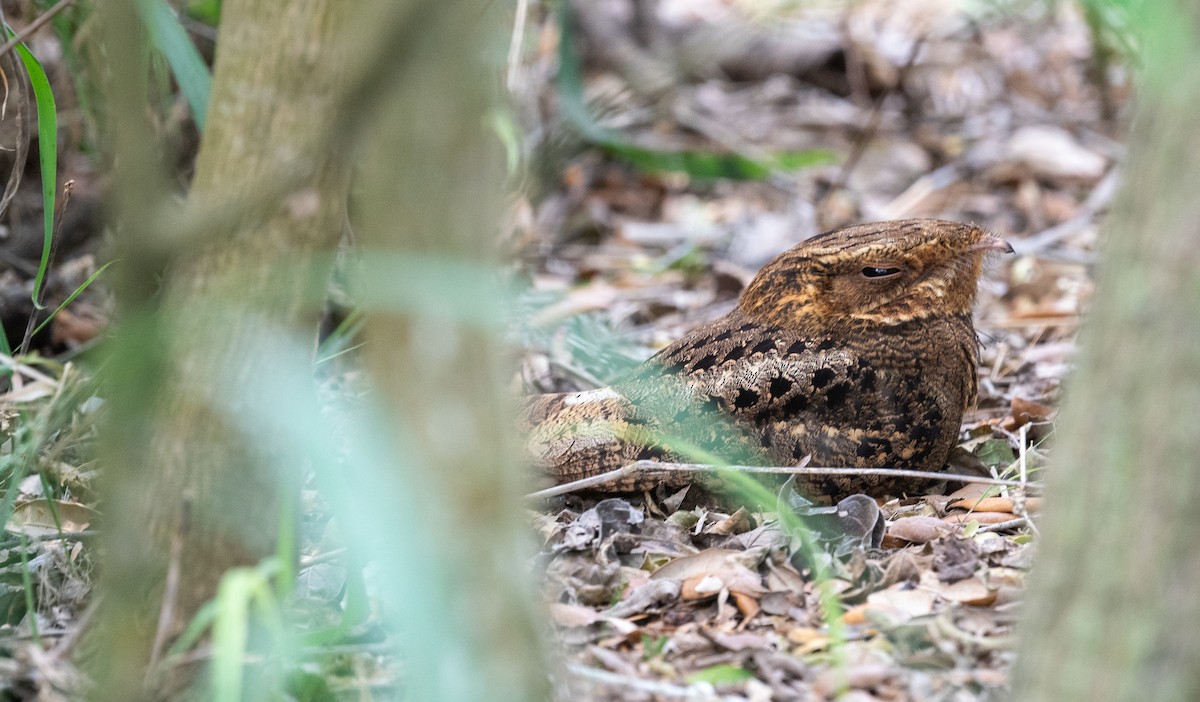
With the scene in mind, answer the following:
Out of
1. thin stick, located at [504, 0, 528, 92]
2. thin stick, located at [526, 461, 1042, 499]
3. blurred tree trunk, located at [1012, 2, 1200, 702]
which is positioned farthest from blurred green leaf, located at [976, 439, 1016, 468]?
blurred tree trunk, located at [1012, 2, 1200, 702]

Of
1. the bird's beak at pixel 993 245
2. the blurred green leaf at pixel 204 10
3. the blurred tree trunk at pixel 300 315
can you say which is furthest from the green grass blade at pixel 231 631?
the blurred green leaf at pixel 204 10

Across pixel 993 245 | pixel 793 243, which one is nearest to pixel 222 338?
pixel 993 245

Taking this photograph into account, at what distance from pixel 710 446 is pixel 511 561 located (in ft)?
5.06

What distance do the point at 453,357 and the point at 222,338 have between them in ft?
1.98

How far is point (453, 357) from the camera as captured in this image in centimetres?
124

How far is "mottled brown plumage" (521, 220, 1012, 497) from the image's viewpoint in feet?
9.21

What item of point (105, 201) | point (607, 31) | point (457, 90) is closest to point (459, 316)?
point (457, 90)

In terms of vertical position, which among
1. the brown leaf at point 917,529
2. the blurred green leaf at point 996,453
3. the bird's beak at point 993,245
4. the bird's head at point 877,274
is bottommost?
the blurred green leaf at point 996,453

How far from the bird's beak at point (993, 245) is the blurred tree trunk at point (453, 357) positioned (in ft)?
6.24

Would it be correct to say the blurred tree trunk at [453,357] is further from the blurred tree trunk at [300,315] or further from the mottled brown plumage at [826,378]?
the mottled brown plumage at [826,378]

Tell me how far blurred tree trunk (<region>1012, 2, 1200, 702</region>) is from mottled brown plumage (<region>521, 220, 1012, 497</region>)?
4.64ft

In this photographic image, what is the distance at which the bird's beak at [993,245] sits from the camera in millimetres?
2957

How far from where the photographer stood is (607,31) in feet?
22.4

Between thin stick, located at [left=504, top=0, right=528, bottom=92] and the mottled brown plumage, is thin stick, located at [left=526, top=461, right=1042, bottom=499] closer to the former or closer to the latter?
the mottled brown plumage
